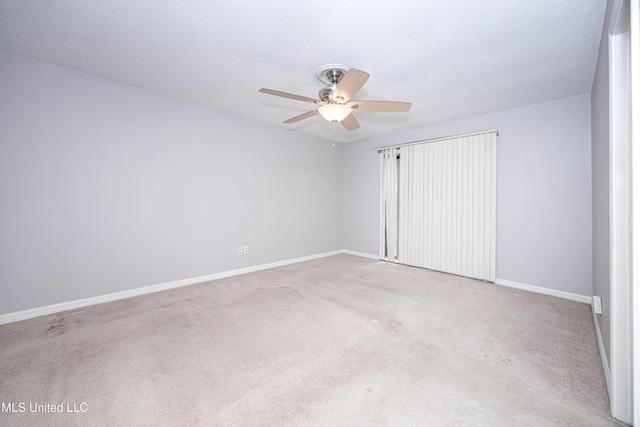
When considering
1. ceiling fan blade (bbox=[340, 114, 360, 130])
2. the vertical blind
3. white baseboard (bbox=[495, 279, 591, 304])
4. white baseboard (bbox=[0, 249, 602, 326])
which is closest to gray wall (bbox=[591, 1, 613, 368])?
white baseboard (bbox=[495, 279, 591, 304])

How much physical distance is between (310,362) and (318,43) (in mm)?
2495

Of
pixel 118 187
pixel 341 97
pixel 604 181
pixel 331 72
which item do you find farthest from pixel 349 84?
pixel 118 187

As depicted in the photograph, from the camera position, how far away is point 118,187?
301 centimetres

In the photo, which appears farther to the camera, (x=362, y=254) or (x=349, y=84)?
(x=362, y=254)

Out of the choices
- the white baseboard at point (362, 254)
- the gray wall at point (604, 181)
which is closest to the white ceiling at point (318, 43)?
the gray wall at point (604, 181)

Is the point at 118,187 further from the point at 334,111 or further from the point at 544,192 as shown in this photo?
the point at 544,192

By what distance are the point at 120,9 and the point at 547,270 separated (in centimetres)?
505

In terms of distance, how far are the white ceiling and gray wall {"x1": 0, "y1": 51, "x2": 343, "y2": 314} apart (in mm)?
354

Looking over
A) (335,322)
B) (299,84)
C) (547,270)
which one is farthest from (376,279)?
(299,84)

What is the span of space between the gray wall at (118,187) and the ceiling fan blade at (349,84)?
237cm

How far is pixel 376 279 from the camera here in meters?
3.84

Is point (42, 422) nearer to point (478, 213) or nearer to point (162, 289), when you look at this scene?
point (162, 289)

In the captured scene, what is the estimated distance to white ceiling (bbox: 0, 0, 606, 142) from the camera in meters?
1.79

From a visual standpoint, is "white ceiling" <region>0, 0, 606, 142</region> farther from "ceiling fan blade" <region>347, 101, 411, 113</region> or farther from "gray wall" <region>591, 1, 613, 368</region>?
"ceiling fan blade" <region>347, 101, 411, 113</region>
